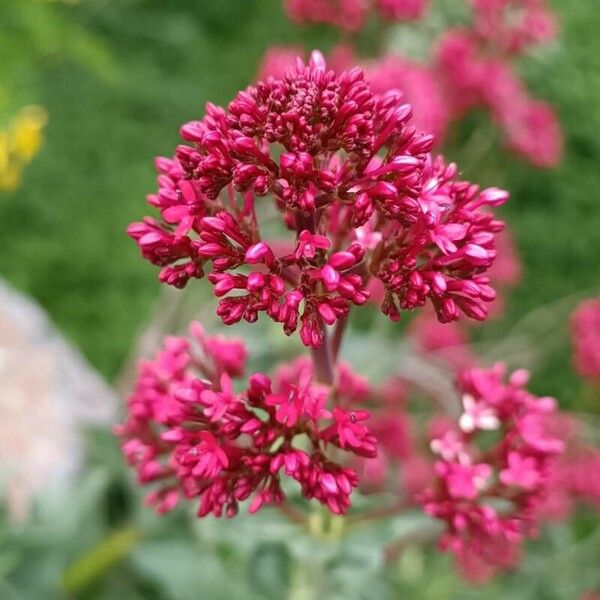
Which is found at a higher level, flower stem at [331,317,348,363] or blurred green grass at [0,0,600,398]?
blurred green grass at [0,0,600,398]

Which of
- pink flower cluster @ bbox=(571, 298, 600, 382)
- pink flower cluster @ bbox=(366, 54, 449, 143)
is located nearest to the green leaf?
pink flower cluster @ bbox=(366, 54, 449, 143)

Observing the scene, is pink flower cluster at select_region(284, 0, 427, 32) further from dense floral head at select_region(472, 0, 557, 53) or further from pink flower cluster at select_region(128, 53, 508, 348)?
pink flower cluster at select_region(128, 53, 508, 348)

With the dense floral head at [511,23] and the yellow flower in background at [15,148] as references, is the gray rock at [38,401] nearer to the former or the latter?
the yellow flower in background at [15,148]

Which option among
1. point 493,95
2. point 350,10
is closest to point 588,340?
point 493,95

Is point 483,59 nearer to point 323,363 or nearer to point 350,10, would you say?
point 350,10

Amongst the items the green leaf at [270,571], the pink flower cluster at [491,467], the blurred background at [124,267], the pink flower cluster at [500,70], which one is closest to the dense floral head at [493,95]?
the pink flower cluster at [500,70]

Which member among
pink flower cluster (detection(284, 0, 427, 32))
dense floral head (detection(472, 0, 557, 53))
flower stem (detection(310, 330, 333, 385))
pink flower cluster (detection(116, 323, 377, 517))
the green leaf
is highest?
dense floral head (detection(472, 0, 557, 53))
